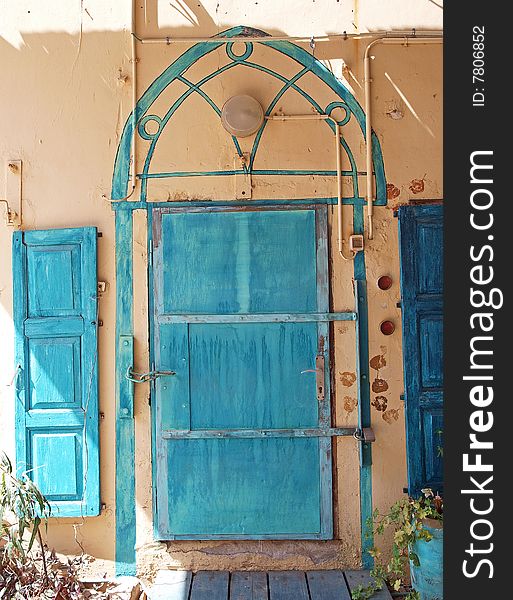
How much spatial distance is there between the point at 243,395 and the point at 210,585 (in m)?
1.04

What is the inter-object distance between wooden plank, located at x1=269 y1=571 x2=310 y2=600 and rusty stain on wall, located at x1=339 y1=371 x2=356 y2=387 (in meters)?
1.09

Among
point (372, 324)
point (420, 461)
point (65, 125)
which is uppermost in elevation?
point (65, 125)

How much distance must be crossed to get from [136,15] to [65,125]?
76 centimetres

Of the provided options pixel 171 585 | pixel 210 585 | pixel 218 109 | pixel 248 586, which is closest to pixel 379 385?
pixel 248 586

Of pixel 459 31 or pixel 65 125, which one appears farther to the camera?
pixel 65 125

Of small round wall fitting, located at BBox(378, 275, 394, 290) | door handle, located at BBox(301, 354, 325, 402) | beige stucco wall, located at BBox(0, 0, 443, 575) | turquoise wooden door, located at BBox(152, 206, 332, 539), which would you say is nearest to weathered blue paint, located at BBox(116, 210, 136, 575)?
beige stucco wall, located at BBox(0, 0, 443, 575)

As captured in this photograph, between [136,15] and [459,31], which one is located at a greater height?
[136,15]

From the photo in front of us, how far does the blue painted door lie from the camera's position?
3992mm

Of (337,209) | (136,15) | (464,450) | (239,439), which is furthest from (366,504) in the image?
(136,15)

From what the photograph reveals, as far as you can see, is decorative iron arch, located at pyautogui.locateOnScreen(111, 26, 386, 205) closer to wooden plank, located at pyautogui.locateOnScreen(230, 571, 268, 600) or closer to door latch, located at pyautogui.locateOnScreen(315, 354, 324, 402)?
door latch, located at pyautogui.locateOnScreen(315, 354, 324, 402)

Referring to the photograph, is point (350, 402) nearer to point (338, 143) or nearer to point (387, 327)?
point (387, 327)

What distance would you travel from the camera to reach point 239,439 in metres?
4.01

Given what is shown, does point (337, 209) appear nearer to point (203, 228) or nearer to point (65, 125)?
point (203, 228)

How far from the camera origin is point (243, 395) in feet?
13.2
